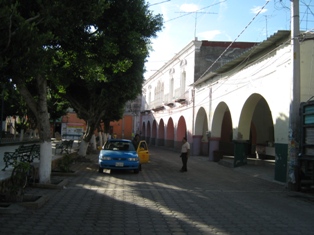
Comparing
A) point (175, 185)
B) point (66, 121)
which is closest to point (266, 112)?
point (175, 185)

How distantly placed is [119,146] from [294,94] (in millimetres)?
8050

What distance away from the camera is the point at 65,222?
6184 millimetres

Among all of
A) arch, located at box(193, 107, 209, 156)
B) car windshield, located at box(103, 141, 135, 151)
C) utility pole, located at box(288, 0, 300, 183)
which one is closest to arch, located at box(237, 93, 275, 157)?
arch, located at box(193, 107, 209, 156)

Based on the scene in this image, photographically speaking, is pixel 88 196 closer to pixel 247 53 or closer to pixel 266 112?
pixel 247 53

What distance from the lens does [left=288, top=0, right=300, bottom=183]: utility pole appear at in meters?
10.9

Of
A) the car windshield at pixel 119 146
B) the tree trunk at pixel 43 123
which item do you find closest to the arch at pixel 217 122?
the car windshield at pixel 119 146

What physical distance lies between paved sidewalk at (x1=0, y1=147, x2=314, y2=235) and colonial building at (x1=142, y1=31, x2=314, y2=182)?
3821mm

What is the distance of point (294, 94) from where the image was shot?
1107cm

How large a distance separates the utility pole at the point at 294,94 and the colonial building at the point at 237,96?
21 centimetres

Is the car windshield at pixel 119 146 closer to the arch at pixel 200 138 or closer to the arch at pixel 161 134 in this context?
the arch at pixel 200 138

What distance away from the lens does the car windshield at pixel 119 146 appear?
1550 cm

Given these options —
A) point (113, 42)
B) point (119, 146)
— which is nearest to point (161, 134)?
point (119, 146)

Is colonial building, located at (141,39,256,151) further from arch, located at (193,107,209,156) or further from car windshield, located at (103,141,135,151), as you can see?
car windshield, located at (103,141,135,151)

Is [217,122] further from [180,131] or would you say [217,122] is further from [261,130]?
[180,131]
